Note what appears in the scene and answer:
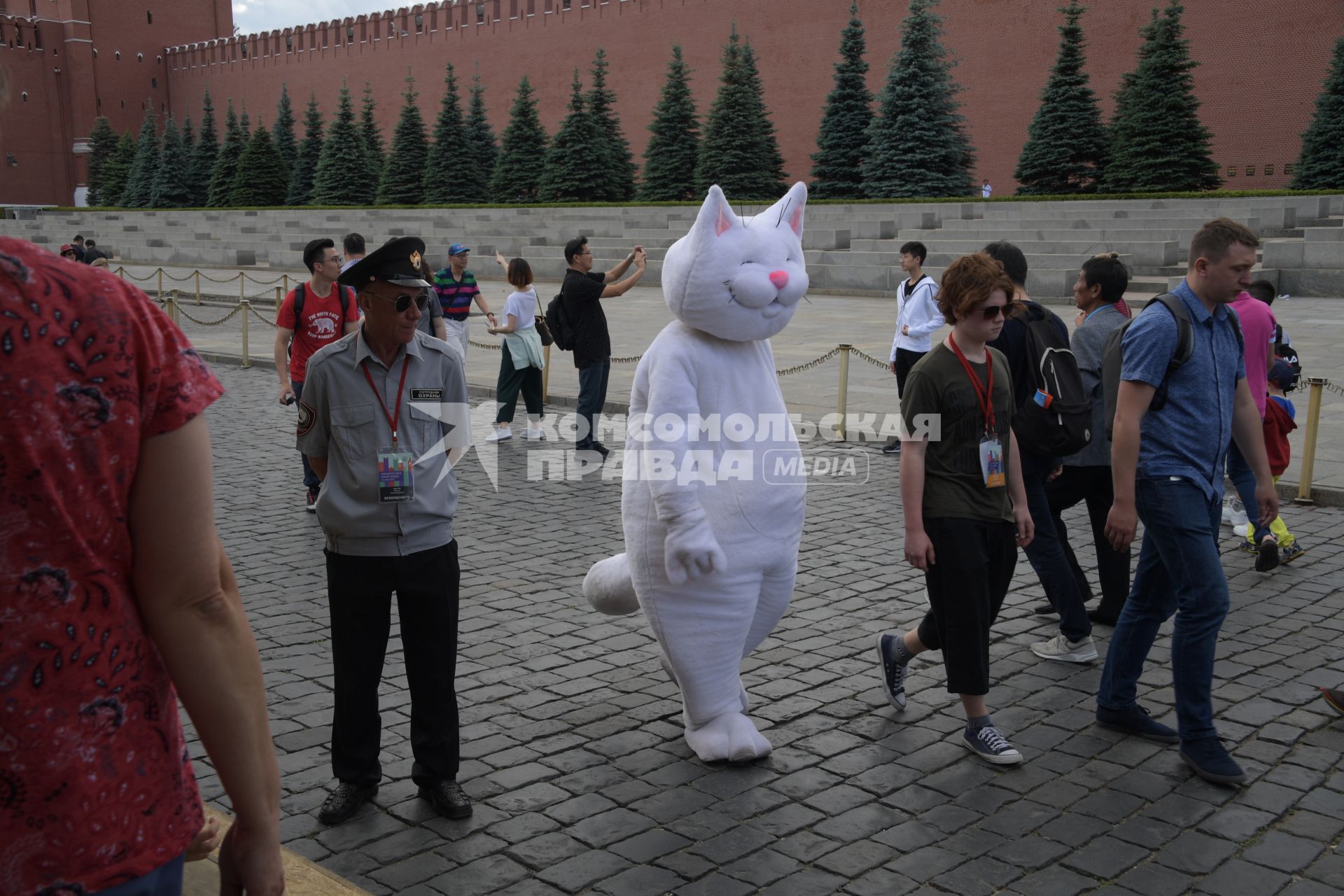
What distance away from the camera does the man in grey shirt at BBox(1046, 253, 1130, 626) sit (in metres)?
5.54

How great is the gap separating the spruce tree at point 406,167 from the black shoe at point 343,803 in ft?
123

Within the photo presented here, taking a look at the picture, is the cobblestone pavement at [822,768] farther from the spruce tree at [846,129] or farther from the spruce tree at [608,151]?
the spruce tree at [608,151]

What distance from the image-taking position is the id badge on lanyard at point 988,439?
4273 mm

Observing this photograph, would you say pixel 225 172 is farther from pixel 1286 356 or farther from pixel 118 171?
pixel 1286 356

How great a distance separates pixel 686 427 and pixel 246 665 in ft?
8.77

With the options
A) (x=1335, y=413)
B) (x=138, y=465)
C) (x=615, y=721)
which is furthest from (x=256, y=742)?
(x=1335, y=413)

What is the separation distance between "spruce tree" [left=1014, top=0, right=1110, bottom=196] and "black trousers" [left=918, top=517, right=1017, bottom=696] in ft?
82.1

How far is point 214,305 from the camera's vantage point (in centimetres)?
2541

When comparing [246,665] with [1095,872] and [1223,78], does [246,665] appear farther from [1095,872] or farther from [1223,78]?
[1223,78]

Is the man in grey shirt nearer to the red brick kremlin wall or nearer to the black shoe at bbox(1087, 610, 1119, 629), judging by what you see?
the black shoe at bbox(1087, 610, 1119, 629)

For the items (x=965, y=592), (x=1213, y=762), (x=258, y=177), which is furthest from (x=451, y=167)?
(x=1213, y=762)

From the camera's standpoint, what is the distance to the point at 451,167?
38719 mm

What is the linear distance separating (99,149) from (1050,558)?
5907cm

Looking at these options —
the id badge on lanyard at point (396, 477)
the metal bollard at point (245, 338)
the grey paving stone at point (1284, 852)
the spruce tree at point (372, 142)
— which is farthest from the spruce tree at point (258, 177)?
the grey paving stone at point (1284, 852)
